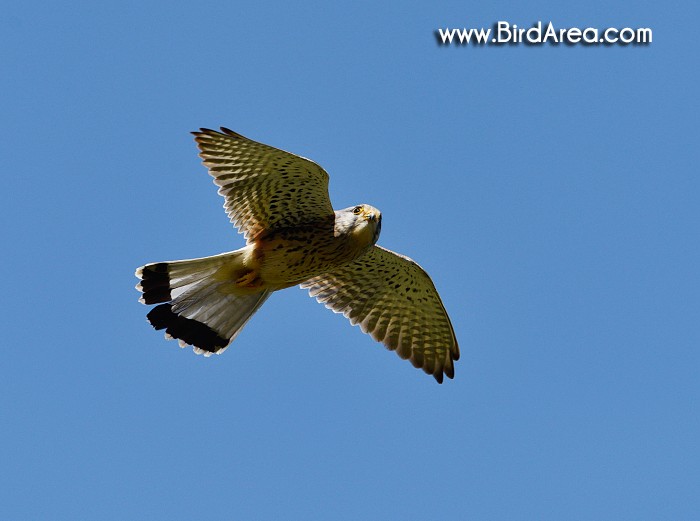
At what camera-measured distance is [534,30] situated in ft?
45.3

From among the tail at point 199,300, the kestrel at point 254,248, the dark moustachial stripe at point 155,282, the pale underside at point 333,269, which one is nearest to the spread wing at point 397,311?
the pale underside at point 333,269

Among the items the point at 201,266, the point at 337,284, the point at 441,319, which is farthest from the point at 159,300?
the point at 441,319

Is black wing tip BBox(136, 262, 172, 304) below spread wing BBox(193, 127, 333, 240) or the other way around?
below

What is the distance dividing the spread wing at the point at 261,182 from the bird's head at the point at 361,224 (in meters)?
0.20

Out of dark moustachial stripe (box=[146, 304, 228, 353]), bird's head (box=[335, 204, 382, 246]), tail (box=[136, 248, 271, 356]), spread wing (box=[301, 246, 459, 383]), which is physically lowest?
dark moustachial stripe (box=[146, 304, 228, 353])

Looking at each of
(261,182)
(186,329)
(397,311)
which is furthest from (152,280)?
(397,311)

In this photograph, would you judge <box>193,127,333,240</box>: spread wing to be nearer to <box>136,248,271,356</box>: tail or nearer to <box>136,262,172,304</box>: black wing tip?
<box>136,248,271,356</box>: tail

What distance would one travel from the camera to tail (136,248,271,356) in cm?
1105

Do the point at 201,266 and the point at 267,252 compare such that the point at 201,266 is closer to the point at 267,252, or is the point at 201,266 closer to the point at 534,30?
the point at 267,252

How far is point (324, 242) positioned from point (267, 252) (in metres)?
0.54

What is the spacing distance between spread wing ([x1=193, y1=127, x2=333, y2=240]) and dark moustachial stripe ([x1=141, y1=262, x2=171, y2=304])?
0.80 metres

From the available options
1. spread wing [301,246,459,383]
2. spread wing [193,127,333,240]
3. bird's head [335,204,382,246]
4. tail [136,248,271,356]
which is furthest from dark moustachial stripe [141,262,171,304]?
spread wing [301,246,459,383]

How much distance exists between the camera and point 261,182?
10984 mm

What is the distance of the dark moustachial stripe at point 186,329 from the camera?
11.3 metres
